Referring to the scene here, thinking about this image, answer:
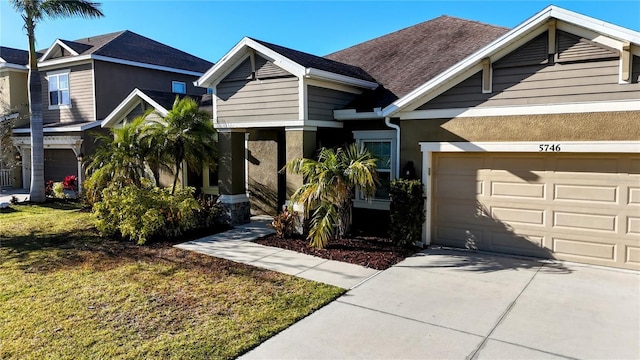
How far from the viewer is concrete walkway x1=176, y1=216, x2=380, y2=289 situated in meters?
7.48

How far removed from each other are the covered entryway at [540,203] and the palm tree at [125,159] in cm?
798

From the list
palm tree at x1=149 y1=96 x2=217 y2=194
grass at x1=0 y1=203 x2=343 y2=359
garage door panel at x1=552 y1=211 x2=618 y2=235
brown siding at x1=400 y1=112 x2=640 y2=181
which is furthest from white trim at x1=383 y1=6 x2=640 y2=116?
palm tree at x1=149 y1=96 x2=217 y2=194

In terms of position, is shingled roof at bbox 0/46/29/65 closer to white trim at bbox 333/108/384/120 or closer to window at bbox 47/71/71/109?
window at bbox 47/71/71/109

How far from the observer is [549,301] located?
20.6 ft

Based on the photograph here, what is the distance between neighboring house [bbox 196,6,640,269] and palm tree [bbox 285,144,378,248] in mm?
934

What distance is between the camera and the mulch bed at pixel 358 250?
837 centimetres

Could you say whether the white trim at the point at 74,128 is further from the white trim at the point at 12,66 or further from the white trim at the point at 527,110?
the white trim at the point at 527,110

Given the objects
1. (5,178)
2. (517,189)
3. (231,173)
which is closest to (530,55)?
(517,189)

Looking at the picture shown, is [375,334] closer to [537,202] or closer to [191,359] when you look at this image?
[191,359]

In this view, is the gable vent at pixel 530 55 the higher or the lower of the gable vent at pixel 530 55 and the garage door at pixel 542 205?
the higher

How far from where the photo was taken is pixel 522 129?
8141mm

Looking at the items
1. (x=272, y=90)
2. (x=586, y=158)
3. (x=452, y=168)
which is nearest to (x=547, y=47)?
(x=586, y=158)

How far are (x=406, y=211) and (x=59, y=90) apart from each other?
18.6m

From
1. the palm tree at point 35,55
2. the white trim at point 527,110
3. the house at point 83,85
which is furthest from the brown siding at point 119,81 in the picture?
the white trim at point 527,110
